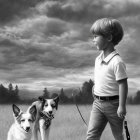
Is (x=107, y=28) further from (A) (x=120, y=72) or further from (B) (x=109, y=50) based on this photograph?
(A) (x=120, y=72)

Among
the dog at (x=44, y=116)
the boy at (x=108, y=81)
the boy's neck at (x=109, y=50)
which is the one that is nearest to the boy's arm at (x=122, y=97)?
the boy at (x=108, y=81)

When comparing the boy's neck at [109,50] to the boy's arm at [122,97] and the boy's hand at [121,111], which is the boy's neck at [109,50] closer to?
the boy's arm at [122,97]

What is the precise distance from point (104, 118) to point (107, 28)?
1.24 m

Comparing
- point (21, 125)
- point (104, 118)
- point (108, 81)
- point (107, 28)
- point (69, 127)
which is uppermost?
point (107, 28)

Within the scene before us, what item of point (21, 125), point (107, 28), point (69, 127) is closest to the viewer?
point (107, 28)

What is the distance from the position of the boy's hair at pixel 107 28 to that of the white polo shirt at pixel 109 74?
26cm

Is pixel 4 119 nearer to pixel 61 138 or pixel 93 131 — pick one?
pixel 61 138

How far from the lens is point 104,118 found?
4.83 meters

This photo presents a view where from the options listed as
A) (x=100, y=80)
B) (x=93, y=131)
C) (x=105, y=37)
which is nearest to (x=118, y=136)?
(x=93, y=131)

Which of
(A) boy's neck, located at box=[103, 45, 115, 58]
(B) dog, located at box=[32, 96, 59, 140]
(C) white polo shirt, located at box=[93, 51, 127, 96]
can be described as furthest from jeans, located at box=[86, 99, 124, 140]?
(B) dog, located at box=[32, 96, 59, 140]

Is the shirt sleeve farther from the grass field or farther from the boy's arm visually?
the grass field

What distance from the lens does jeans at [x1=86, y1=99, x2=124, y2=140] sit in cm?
468

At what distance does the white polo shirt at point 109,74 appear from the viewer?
4523 millimetres

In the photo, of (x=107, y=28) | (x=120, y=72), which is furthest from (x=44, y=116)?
(x=107, y=28)
